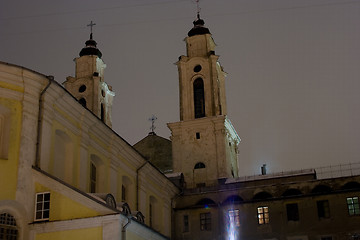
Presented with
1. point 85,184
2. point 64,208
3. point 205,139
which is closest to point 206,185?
point 205,139

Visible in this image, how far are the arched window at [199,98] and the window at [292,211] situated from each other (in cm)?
1130

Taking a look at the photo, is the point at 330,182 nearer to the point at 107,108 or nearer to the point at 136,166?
the point at 136,166

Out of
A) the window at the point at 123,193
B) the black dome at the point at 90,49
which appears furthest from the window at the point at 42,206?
the black dome at the point at 90,49

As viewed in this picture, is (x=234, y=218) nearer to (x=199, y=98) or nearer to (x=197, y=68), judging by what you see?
(x=199, y=98)

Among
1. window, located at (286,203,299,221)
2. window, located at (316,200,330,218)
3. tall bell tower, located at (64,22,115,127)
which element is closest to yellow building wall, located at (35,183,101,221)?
window, located at (286,203,299,221)

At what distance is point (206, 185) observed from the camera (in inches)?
1510

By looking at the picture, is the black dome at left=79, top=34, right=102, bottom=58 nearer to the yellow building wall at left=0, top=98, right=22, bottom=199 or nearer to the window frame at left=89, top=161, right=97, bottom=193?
the window frame at left=89, top=161, right=97, bottom=193

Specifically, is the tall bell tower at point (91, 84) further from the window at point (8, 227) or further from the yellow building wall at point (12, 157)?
the window at point (8, 227)

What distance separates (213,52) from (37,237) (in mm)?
25636

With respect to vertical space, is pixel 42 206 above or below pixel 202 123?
below

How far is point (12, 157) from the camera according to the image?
18906 millimetres

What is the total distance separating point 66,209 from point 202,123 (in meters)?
21.8

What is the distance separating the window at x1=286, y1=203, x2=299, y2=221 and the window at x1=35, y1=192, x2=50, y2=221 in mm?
16059

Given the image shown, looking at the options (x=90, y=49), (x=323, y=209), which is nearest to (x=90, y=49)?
(x=90, y=49)
